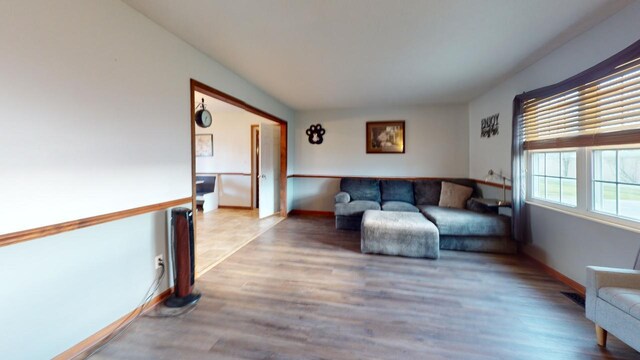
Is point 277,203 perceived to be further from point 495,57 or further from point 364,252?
point 495,57

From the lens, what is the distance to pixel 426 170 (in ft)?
16.3

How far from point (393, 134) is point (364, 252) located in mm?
2784

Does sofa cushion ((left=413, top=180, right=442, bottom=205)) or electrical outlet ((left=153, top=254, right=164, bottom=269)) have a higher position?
sofa cushion ((left=413, top=180, right=442, bottom=205))

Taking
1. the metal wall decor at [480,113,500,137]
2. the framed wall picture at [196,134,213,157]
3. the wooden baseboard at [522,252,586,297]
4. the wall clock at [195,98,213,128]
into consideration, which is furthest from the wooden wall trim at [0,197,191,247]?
the metal wall decor at [480,113,500,137]

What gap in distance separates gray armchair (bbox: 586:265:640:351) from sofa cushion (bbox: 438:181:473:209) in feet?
8.36

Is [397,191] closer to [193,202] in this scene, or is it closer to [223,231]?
[223,231]

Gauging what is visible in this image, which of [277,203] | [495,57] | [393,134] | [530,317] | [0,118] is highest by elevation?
[495,57]

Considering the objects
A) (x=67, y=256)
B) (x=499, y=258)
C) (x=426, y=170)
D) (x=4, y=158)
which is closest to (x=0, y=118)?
(x=4, y=158)

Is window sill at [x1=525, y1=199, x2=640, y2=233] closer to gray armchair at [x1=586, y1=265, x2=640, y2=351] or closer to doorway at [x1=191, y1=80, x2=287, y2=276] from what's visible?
gray armchair at [x1=586, y1=265, x2=640, y2=351]

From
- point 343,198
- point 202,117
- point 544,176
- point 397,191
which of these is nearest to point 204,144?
point 202,117

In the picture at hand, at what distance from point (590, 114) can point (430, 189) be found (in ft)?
8.54

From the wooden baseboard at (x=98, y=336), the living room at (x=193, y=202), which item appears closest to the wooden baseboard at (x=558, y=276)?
the living room at (x=193, y=202)

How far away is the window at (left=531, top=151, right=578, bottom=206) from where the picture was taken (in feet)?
7.87

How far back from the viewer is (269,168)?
494cm
